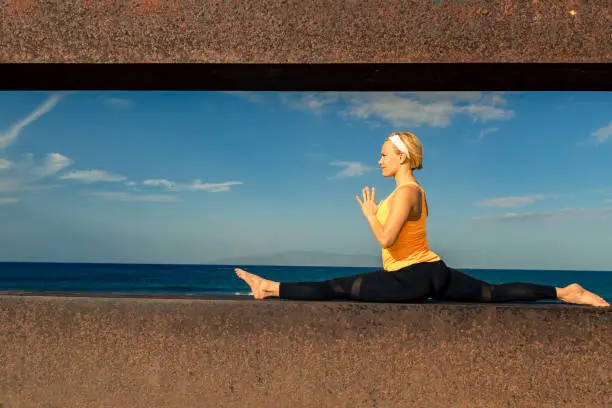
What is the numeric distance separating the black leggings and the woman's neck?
57 cm

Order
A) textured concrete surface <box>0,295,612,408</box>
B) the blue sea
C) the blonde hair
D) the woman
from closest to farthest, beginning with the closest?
textured concrete surface <box>0,295,612,408</box>, the woman, the blonde hair, the blue sea

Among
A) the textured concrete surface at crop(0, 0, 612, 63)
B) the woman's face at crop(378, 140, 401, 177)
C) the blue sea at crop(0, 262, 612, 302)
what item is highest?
the textured concrete surface at crop(0, 0, 612, 63)

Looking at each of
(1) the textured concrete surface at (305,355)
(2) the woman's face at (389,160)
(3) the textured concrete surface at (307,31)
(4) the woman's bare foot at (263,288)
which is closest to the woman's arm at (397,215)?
(2) the woman's face at (389,160)

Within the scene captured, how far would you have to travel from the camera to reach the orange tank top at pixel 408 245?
3.38 meters

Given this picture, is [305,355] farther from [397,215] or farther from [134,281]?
[134,281]

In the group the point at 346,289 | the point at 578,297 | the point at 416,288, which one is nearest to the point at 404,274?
the point at 416,288

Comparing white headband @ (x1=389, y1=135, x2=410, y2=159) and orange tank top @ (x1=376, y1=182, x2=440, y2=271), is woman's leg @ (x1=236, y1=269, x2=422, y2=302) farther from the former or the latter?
white headband @ (x1=389, y1=135, x2=410, y2=159)

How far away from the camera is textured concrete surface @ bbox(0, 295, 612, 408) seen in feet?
10.5

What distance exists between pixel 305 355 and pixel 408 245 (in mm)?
999

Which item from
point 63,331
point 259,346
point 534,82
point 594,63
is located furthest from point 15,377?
point 594,63

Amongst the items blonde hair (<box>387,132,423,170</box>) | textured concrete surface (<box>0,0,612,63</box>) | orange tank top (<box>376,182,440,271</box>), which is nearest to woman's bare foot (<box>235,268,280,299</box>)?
orange tank top (<box>376,182,440,271</box>)

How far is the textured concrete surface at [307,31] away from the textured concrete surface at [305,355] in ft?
5.53

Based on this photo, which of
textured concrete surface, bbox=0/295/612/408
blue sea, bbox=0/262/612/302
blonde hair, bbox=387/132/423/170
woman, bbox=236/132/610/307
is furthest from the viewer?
blue sea, bbox=0/262/612/302

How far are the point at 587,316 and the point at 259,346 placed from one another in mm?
2121
